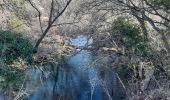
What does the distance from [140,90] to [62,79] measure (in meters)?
7.15

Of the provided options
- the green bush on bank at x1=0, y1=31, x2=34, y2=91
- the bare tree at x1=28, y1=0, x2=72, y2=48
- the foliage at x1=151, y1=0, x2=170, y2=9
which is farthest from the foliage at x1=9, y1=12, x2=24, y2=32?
the foliage at x1=151, y1=0, x2=170, y2=9

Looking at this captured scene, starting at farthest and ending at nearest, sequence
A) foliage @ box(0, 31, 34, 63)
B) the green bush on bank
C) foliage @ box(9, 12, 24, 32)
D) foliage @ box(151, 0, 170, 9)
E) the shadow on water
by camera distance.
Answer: foliage @ box(9, 12, 24, 32)
foliage @ box(0, 31, 34, 63)
the shadow on water
the green bush on bank
foliage @ box(151, 0, 170, 9)

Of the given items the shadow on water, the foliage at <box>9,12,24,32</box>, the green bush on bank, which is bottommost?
the shadow on water

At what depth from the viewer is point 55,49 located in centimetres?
2711

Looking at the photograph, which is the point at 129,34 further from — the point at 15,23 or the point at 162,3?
the point at 15,23

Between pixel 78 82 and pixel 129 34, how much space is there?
171 inches

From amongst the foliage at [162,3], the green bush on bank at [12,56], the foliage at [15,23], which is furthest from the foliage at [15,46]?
the foliage at [162,3]

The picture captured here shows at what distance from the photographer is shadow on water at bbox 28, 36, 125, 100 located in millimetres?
18781

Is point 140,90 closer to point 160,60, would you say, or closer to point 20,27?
point 160,60

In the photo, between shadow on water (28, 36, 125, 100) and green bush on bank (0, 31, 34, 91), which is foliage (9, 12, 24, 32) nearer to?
green bush on bank (0, 31, 34, 91)

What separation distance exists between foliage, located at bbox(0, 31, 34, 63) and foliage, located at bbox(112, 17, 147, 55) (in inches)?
205

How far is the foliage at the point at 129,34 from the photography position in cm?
2199

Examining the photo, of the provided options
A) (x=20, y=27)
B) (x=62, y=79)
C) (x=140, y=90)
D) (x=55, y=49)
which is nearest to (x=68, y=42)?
(x=55, y=49)

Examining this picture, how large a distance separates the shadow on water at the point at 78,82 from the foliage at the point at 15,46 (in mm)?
1218
